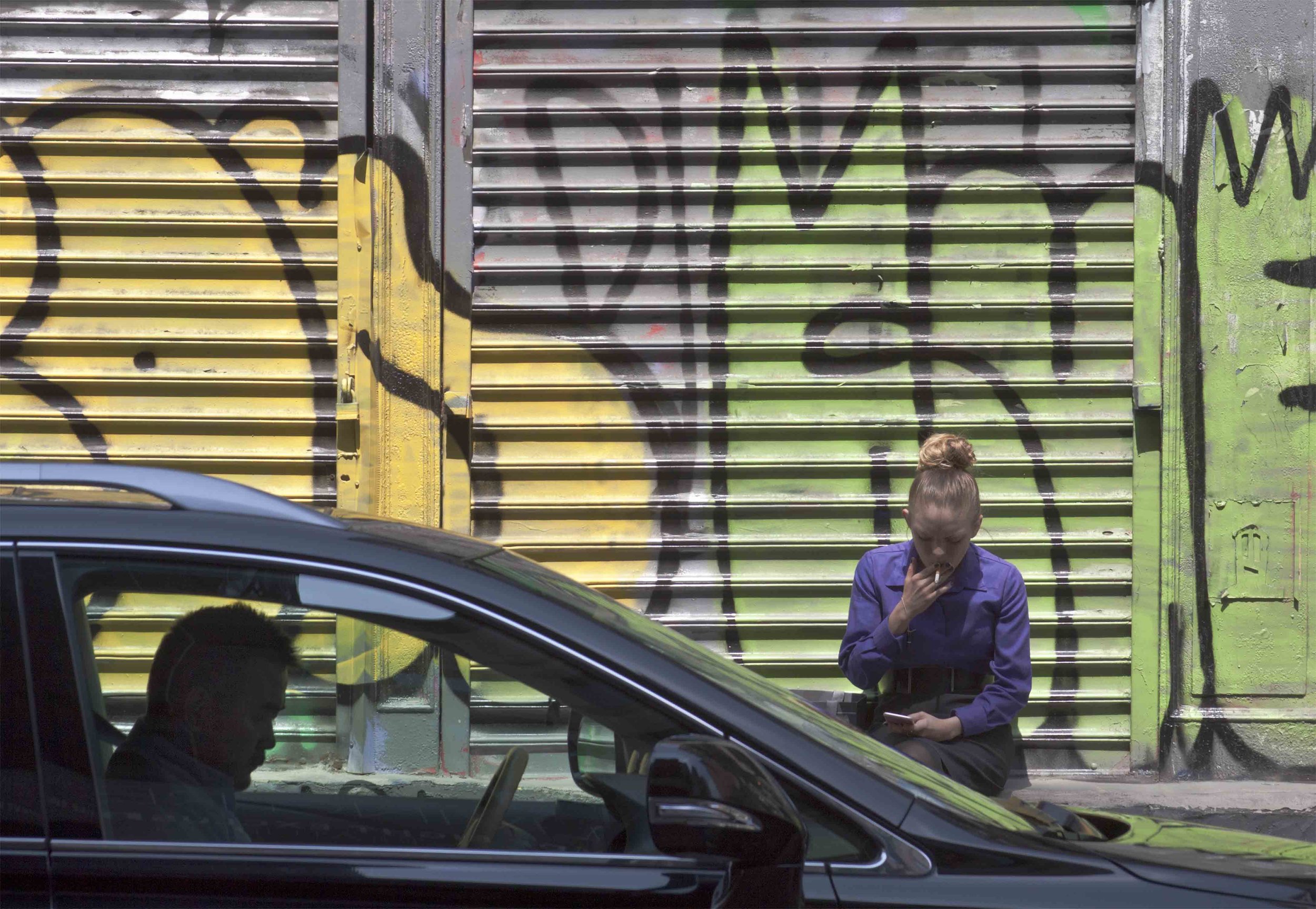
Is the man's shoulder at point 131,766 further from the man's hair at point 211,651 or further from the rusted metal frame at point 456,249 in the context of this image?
the rusted metal frame at point 456,249

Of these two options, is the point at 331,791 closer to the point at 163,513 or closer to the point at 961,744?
the point at 163,513

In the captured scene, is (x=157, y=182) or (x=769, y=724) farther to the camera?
(x=157, y=182)

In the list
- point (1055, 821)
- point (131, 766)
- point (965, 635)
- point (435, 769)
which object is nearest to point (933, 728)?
point (965, 635)

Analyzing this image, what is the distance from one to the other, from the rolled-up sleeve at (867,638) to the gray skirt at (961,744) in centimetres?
12

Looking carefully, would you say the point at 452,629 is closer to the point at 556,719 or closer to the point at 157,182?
the point at 556,719

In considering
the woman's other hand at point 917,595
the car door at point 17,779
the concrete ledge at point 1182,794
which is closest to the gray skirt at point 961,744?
the woman's other hand at point 917,595

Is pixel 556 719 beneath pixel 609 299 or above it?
beneath

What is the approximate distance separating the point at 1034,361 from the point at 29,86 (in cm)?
454

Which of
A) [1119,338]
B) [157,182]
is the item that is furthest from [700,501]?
[157,182]

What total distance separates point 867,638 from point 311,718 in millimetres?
2187

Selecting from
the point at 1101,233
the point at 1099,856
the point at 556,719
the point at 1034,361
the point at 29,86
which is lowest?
the point at 1099,856

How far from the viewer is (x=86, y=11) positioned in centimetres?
515

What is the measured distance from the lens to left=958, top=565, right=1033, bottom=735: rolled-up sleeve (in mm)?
3504

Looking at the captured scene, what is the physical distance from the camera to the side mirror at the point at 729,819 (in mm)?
1589
